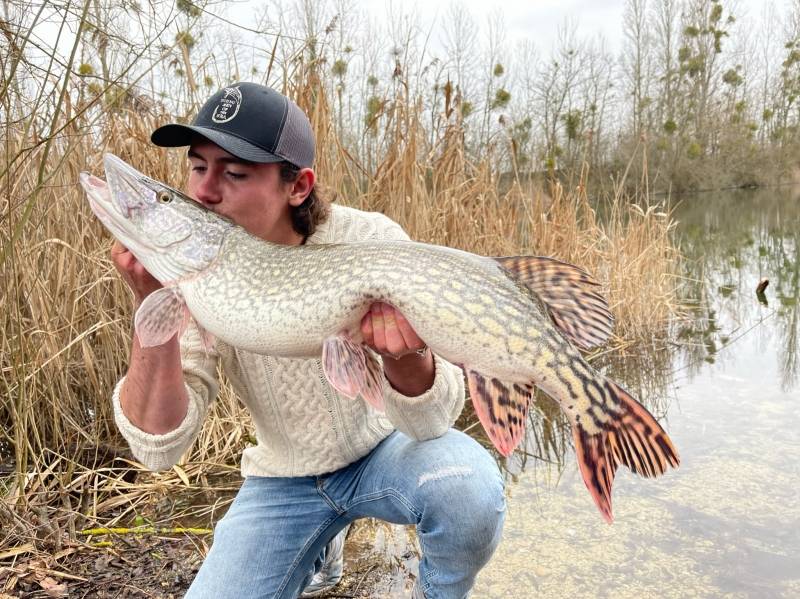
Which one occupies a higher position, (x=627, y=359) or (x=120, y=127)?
(x=120, y=127)

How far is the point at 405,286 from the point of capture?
1.24 metres

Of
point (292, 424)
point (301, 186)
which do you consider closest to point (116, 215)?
point (301, 186)

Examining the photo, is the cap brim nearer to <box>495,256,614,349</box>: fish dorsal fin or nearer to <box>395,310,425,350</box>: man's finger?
<box>395,310,425,350</box>: man's finger

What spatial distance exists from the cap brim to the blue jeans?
2.76ft

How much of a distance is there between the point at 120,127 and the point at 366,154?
3.69 feet

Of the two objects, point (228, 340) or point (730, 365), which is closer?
point (228, 340)

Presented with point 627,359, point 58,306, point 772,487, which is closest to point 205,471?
point 58,306

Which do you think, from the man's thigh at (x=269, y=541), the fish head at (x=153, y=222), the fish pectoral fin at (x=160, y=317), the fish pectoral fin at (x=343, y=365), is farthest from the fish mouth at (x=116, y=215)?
the man's thigh at (x=269, y=541)

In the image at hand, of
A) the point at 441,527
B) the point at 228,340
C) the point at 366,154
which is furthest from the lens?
the point at 366,154

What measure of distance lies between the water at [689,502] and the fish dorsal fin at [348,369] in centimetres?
93

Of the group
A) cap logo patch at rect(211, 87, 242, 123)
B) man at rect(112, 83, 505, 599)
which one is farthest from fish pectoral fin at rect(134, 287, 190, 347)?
cap logo patch at rect(211, 87, 242, 123)

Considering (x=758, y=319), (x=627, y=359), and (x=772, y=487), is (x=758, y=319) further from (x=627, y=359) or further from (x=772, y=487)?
(x=772, y=487)

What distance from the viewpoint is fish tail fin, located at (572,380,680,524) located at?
120 centimetres

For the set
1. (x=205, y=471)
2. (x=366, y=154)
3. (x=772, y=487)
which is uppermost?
(x=366, y=154)
